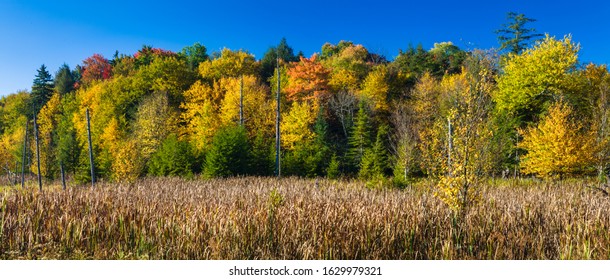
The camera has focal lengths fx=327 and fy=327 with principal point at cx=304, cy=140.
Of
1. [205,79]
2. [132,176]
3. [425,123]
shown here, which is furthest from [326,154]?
[205,79]

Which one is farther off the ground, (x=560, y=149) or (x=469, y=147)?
(x=469, y=147)

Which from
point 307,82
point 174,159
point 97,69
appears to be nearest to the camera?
point 174,159

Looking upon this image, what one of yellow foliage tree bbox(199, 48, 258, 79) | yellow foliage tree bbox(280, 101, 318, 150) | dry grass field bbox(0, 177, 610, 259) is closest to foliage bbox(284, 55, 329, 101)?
yellow foliage tree bbox(280, 101, 318, 150)

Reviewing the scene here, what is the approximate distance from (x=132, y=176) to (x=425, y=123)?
902 inches

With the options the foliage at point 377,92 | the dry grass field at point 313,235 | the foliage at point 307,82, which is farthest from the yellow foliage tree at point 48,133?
the dry grass field at point 313,235

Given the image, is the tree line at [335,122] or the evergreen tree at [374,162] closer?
the tree line at [335,122]

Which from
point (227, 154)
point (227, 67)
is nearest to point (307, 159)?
point (227, 154)

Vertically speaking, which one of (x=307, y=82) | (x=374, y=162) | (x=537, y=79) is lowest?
(x=374, y=162)

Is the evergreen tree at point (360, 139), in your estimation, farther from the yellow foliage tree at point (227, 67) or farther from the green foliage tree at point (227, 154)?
the yellow foliage tree at point (227, 67)

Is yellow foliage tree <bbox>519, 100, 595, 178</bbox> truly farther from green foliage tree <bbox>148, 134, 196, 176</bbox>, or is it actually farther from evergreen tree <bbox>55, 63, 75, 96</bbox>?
evergreen tree <bbox>55, 63, 75, 96</bbox>

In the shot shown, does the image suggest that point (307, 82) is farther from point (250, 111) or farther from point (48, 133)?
point (48, 133)

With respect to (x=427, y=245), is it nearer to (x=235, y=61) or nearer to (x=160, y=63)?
(x=160, y=63)

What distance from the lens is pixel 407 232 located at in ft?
18.4

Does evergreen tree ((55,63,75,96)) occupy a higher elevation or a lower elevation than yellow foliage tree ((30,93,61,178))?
higher
